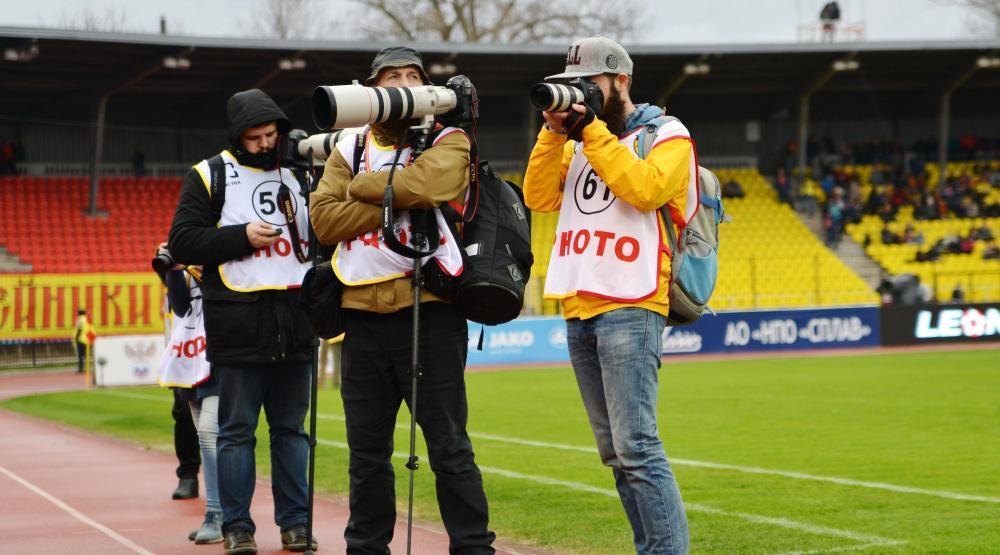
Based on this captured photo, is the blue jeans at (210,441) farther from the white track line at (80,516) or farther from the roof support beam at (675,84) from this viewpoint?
the roof support beam at (675,84)

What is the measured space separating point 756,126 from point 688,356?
1890 cm

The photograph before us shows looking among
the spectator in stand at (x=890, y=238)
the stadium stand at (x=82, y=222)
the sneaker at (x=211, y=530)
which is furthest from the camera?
the spectator in stand at (x=890, y=238)

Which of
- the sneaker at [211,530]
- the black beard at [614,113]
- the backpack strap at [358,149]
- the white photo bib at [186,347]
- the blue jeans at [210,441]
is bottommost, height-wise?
the sneaker at [211,530]

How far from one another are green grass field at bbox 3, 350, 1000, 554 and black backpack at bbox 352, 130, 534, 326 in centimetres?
203

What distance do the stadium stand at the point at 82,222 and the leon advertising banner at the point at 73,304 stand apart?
2.74 meters

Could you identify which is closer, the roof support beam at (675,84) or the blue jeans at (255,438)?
the blue jeans at (255,438)

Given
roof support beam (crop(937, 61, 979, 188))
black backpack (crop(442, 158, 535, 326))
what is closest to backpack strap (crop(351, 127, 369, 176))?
black backpack (crop(442, 158, 535, 326))

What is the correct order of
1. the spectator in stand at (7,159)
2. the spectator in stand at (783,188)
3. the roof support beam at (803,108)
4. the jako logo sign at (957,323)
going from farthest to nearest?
the spectator in stand at (783,188) → the roof support beam at (803,108) → the spectator in stand at (7,159) → the jako logo sign at (957,323)

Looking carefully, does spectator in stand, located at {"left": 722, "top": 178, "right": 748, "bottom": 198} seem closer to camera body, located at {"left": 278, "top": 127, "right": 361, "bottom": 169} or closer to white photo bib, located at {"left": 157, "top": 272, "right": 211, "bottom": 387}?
white photo bib, located at {"left": 157, "top": 272, "right": 211, "bottom": 387}

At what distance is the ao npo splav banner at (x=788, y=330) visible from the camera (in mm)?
30406

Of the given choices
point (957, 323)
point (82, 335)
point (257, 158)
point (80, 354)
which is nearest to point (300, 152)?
point (257, 158)

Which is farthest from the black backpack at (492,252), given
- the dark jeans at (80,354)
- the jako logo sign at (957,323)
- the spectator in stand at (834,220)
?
the spectator in stand at (834,220)

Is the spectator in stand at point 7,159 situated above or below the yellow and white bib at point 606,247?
above

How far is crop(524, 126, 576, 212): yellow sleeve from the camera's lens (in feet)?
16.9
